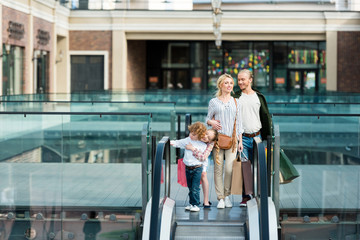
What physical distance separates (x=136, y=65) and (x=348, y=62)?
12.7m

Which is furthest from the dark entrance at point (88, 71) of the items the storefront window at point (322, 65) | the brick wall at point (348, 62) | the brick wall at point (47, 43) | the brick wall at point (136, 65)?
the storefront window at point (322, 65)

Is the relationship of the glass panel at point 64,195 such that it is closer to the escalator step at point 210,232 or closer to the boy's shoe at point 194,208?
the boy's shoe at point 194,208

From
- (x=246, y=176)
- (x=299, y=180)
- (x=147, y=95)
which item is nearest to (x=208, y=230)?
(x=246, y=176)

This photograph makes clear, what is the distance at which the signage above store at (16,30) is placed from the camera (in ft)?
83.0

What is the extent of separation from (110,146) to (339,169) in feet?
13.4

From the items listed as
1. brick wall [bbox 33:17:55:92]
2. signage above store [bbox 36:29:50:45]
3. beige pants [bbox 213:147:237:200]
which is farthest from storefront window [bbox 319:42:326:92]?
beige pants [bbox 213:147:237:200]

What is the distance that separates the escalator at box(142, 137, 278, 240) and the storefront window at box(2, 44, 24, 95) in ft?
60.2

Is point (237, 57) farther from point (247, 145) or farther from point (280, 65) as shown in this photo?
point (247, 145)

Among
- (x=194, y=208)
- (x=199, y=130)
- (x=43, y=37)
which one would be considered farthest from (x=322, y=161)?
(x=43, y=37)

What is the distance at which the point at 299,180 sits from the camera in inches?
346

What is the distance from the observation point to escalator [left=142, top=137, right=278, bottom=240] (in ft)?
21.0

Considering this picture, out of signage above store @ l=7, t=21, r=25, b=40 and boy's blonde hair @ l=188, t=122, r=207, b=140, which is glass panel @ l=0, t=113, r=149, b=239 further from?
signage above store @ l=7, t=21, r=25, b=40

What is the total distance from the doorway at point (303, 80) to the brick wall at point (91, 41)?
12.0 meters

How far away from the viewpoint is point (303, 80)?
4012 centimetres
